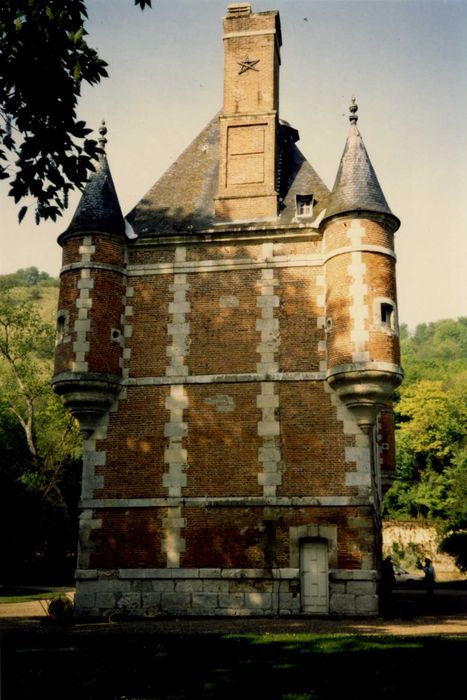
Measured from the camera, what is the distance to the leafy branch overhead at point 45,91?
10.3 metres

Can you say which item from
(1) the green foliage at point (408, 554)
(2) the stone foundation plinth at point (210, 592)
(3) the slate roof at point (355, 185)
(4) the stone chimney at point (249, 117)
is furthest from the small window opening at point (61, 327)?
(1) the green foliage at point (408, 554)

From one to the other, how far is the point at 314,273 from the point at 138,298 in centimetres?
477

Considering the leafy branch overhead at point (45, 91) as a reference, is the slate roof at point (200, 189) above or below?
above

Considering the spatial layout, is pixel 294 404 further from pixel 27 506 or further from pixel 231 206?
pixel 27 506

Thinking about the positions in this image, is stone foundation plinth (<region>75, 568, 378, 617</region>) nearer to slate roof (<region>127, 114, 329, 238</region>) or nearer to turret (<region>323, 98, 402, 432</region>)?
turret (<region>323, 98, 402, 432</region>)

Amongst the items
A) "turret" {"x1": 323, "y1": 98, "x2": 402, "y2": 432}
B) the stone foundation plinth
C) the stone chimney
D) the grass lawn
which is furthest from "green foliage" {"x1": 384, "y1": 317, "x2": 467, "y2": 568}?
the grass lawn

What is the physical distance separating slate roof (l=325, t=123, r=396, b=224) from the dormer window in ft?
2.61

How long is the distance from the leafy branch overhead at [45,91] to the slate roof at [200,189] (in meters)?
9.48

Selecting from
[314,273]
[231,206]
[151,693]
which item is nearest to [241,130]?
[231,206]

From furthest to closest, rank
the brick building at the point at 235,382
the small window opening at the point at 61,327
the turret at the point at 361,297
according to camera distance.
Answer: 1. the small window opening at the point at 61,327
2. the turret at the point at 361,297
3. the brick building at the point at 235,382

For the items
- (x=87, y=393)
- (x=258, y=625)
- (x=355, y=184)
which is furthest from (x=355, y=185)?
(x=258, y=625)

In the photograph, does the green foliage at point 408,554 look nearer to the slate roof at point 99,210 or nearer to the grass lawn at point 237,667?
the slate roof at point 99,210

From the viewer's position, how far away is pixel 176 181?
22.7 meters

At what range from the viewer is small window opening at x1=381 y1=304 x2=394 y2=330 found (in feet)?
61.8
